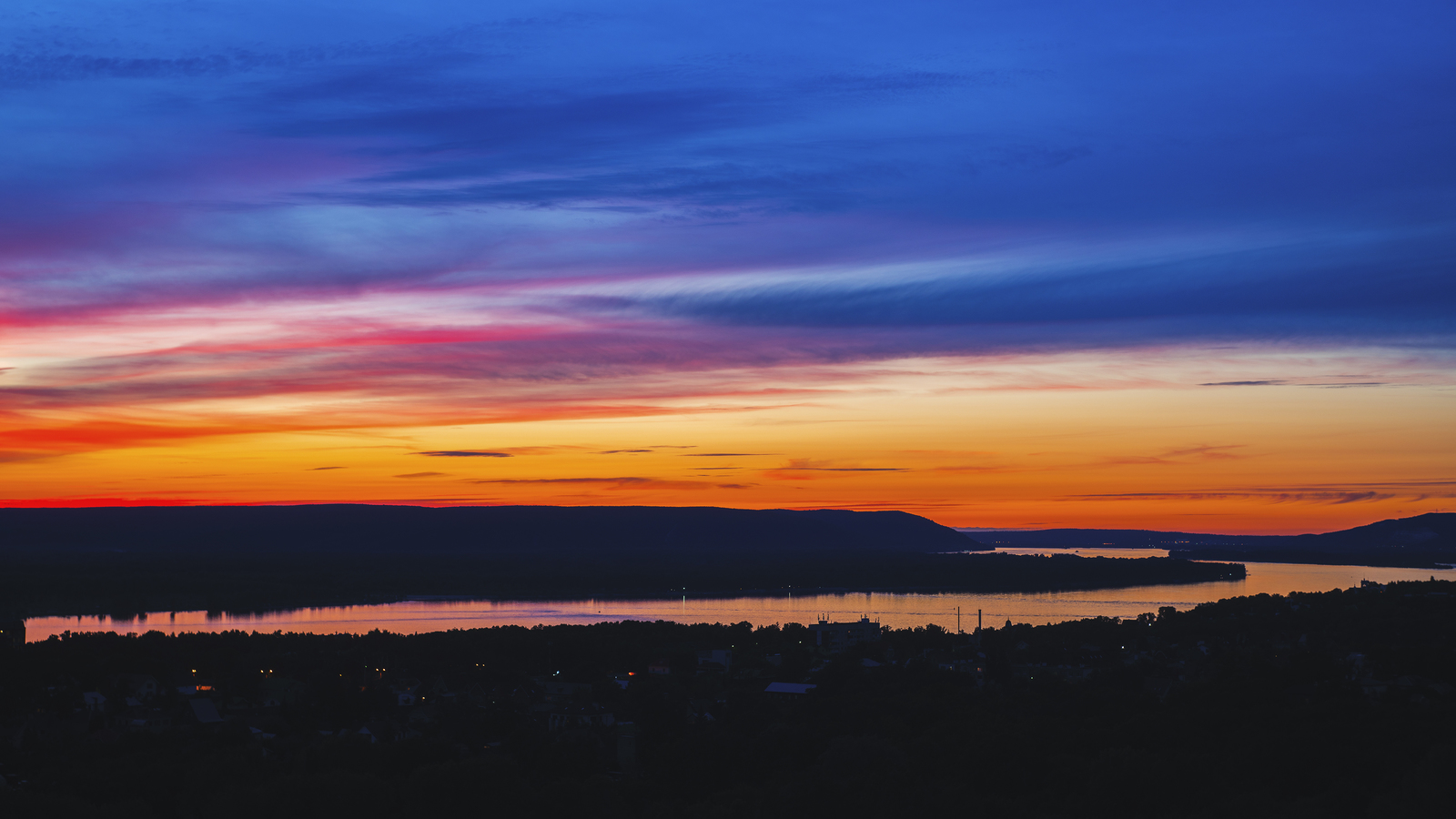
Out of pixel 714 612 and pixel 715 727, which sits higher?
pixel 715 727

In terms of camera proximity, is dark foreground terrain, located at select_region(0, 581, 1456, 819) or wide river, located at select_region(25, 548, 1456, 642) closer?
dark foreground terrain, located at select_region(0, 581, 1456, 819)

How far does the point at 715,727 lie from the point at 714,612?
1712 inches

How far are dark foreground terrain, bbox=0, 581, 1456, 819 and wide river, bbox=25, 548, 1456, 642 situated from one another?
1324cm

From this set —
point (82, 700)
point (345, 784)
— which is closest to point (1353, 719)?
point (345, 784)

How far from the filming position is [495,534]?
17238 centimetres

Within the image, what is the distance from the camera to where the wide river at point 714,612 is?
2179 inches

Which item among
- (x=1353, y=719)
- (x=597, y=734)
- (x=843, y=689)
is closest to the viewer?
(x=1353, y=719)

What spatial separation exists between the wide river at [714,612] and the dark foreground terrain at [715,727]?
43.4 ft

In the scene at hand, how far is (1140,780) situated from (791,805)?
4.91 metres

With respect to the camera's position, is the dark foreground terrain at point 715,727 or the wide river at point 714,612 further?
the wide river at point 714,612

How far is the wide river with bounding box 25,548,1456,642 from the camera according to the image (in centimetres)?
5534

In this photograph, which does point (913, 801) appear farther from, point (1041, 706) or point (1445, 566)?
point (1445, 566)

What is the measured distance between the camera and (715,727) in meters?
23.4

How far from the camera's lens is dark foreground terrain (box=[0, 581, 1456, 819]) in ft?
57.0
